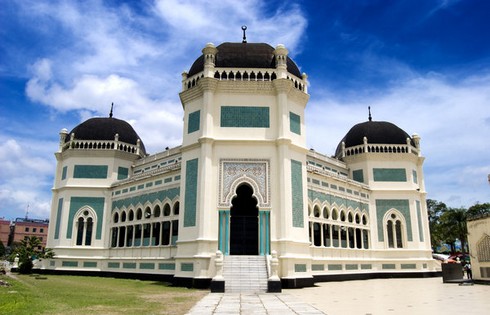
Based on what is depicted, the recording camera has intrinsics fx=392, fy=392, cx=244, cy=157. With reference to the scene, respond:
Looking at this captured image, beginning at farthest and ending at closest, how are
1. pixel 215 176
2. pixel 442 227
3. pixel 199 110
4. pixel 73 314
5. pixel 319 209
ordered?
1. pixel 442 227
2. pixel 319 209
3. pixel 199 110
4. pixel 215 176
5. pixel 73 314

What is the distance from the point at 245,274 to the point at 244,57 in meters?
12.5

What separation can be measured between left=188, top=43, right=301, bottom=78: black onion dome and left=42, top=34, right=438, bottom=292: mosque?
9 cm

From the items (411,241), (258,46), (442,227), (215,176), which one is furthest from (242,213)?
(442,227)

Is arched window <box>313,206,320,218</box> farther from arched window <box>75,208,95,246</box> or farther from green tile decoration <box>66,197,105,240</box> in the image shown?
arched window <box>75,208,95,246</box>

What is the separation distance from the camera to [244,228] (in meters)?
22.1

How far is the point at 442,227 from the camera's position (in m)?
50.3

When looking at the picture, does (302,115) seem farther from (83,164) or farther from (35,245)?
(35,245)

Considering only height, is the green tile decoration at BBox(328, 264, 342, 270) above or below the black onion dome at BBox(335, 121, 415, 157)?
below

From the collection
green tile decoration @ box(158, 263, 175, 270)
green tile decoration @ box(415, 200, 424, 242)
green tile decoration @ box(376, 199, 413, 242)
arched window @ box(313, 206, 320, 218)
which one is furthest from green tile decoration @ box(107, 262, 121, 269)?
green tile decoration @ box(415, 200, 424, 242)

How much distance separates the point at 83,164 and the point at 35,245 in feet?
23.1

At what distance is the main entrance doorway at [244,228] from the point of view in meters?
22.0

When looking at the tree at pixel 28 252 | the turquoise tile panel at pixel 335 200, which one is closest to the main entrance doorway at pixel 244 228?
the turquoise tile panel at pixel 335 200

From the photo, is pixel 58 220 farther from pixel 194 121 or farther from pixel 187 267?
pixel 194 121

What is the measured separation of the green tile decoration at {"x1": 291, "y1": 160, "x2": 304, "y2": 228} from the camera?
69.7ft
